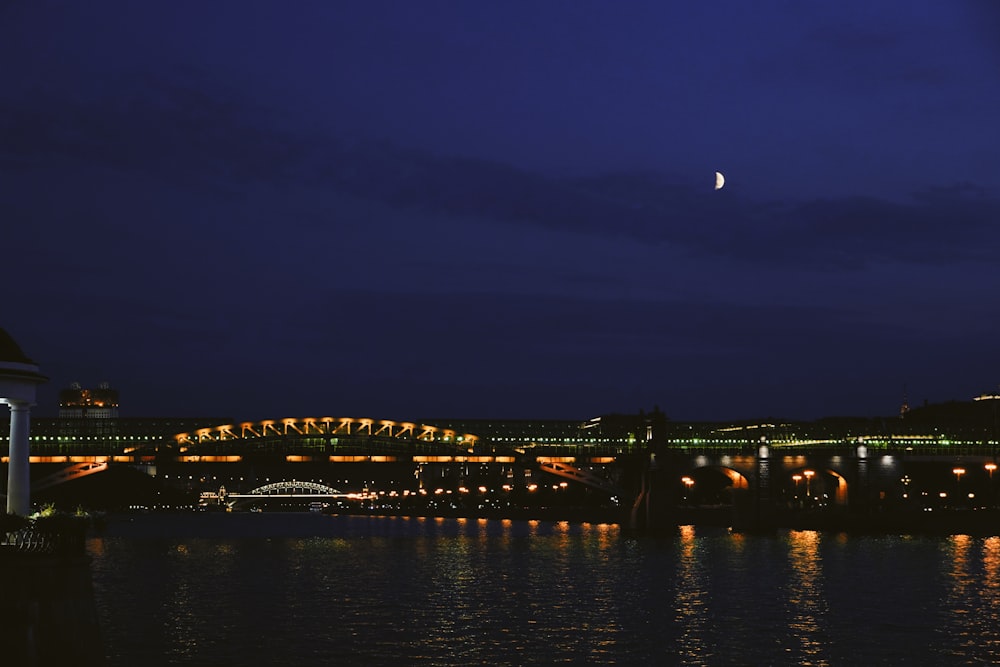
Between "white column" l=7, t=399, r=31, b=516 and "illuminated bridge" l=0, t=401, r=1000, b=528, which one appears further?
"illuminated bridge" l=0, t=401, r=1000, b=528

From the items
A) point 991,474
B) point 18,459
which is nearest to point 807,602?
point 18,459

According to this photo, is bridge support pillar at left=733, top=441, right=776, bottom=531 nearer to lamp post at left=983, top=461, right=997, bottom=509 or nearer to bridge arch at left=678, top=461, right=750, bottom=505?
lamp post at left=983, top=461, right=997, bottom=509

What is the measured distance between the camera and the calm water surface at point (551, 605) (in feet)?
135

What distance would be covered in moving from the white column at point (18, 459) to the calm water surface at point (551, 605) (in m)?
5.55

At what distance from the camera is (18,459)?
39.7 m

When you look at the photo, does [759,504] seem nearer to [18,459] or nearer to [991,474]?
[991,474]

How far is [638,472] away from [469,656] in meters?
99.6

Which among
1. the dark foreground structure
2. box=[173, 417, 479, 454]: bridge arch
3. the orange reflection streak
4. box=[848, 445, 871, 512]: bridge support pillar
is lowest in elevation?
the orange reflection streak

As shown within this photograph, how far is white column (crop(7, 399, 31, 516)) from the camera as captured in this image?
38938mm

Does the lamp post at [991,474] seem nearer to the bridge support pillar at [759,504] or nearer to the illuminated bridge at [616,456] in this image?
the illuminated bridge at [616,456]

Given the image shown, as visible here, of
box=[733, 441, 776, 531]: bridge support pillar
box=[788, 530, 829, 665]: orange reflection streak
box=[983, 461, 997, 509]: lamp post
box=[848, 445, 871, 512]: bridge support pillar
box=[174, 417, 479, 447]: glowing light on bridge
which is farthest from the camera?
box=[174, 417, 479, 447]: glowing light on bridge

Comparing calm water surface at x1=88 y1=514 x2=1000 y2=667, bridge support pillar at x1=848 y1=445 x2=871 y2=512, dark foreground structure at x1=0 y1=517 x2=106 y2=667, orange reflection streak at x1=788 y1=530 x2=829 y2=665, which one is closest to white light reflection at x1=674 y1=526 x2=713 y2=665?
calm water surface at x1=88 y1=514 x2=1000 y2=667

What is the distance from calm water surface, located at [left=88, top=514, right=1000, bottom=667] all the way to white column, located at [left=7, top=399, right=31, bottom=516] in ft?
18.2

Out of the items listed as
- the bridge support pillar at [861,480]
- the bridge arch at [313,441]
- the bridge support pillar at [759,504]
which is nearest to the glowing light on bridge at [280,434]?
the bridge arch at [313,441]
